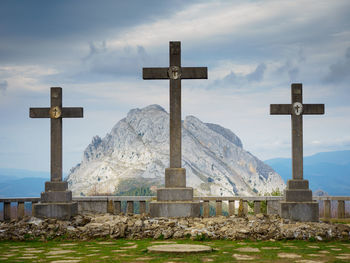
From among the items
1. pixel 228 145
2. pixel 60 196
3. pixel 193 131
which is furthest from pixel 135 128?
pixel 60 196

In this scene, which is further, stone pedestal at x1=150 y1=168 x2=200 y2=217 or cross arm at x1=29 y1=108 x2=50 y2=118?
cross arm at x1=29 y1=108 x2=50 y2=118

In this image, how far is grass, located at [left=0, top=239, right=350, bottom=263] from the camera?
8344 mm

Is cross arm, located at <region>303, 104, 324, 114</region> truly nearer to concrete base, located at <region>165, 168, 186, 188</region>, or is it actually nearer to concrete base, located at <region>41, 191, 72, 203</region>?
concrete base, located at <region>165, 168, 186, 188</region>

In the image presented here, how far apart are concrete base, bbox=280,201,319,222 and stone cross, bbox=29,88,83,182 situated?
639 centimetres

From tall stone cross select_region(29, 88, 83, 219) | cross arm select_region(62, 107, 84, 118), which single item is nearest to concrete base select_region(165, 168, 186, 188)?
tall stone cross select_region(29, 88, 83, 219)

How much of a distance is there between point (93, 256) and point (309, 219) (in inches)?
273

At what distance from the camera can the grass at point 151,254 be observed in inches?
328

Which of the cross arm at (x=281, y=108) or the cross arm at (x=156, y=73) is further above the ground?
the cross arm at (x=156, y=73)

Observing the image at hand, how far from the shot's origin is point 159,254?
8727mm

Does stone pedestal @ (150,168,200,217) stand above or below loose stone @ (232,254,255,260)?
above

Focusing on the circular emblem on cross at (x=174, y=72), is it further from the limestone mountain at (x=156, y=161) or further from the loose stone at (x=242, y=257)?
the limestone mountain at (x=156, y=161)

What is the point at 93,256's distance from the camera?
8.72 m

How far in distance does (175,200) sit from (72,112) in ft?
13.1

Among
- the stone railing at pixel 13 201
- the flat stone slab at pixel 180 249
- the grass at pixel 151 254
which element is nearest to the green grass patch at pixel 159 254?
the grass at pixel 151 254
